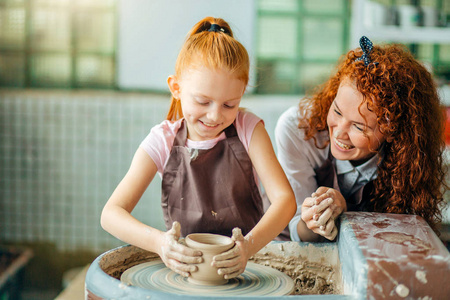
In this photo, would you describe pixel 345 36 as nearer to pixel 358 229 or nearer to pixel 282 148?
pixel 282 148

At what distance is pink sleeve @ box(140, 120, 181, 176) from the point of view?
1.35m

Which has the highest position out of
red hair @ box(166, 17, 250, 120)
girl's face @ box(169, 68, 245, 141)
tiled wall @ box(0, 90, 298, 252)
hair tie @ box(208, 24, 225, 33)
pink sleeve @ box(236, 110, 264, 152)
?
hair tie @ box(208, 24, 225, 33)

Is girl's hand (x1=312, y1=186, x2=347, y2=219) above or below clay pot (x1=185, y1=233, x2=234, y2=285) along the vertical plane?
above

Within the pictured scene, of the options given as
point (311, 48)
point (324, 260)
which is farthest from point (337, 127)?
point (311, 48)

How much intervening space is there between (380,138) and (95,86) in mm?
2348

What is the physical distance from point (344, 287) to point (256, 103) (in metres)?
2.21

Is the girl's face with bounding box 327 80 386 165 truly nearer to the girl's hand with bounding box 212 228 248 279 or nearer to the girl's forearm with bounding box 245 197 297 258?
the girl's forearm with bounding box 245 197 297 258

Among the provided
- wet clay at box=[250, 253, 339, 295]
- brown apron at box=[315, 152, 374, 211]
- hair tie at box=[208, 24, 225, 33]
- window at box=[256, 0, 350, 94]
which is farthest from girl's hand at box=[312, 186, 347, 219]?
window at box=[256, 0, 350, 94]

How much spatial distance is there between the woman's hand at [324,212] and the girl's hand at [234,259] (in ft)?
0.83

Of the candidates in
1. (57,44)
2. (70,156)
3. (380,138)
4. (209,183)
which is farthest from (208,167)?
(57,44)

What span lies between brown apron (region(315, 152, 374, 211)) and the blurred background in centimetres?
151

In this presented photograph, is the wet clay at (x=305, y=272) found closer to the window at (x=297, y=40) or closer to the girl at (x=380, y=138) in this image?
the girl at (x=380, y=138)

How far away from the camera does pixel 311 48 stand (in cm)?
337

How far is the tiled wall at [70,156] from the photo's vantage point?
3229 mm
